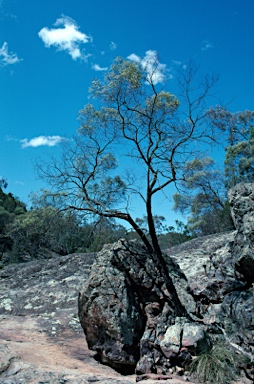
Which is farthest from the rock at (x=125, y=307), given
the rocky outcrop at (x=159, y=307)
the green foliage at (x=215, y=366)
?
the green foliage at (x=215, y=366)

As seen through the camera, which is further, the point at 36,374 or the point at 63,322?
the point at 63,322

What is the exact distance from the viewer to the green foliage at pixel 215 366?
6078mm

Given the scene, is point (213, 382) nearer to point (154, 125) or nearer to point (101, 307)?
point (101, 307)

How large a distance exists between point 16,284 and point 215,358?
10.2m

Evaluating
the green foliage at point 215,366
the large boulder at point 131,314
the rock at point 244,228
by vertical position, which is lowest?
the green foliage at point 215,366

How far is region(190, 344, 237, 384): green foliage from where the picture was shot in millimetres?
6078

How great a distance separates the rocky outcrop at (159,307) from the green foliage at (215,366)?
28 centimetres

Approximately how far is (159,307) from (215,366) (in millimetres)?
2003

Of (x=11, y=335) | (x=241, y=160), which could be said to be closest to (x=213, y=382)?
(x=11, y=335)

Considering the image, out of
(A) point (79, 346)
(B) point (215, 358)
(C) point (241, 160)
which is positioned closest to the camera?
(B) point (215, 358)

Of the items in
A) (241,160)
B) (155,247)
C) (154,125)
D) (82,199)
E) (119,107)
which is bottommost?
(155,247)

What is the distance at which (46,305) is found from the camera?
1182cm

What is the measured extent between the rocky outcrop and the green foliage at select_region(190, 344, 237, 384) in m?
0.28

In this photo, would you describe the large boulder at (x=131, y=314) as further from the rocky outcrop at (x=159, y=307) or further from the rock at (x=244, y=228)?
the rock at (x=244, y=228)
